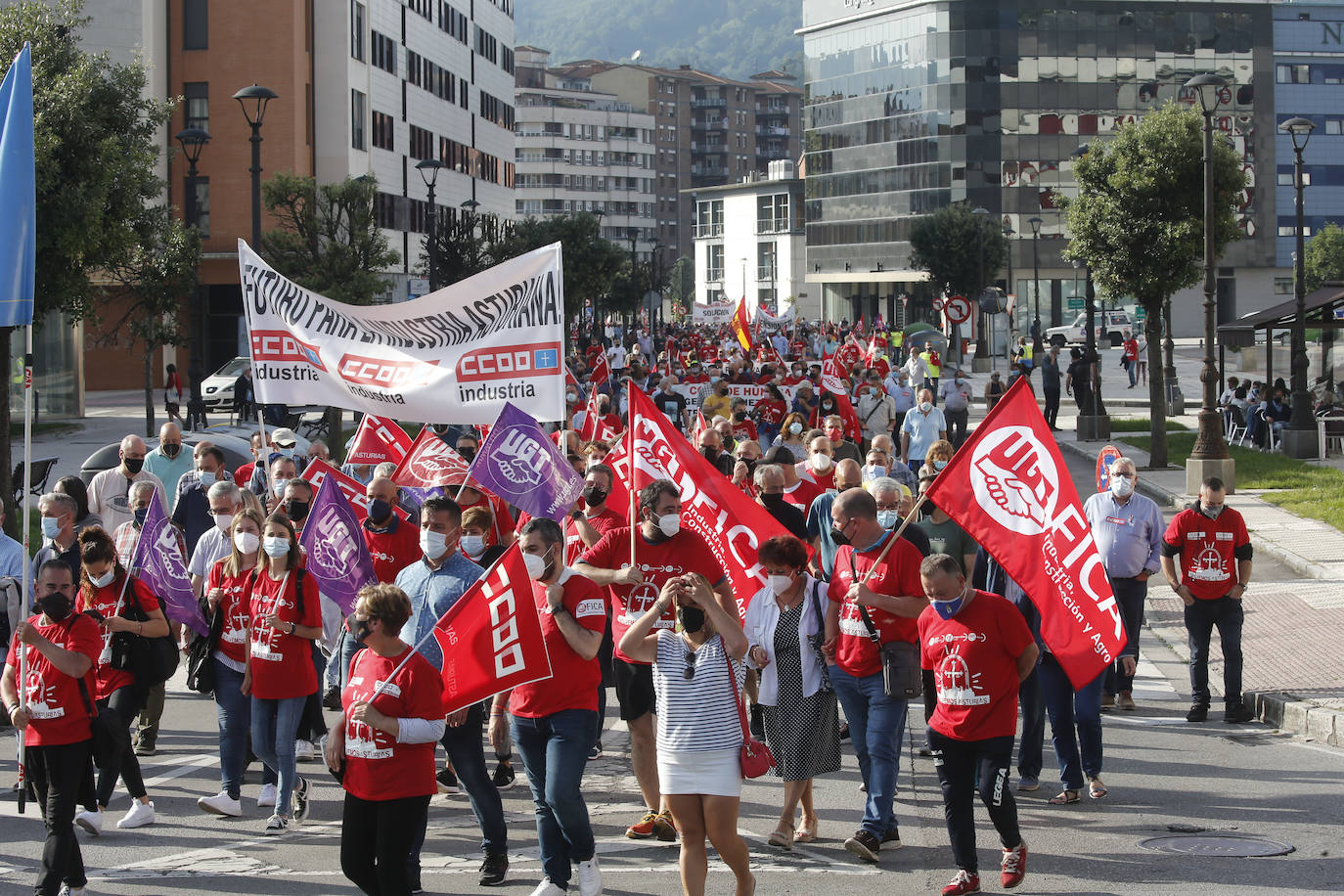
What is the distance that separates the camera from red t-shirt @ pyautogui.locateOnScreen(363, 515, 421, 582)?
1015 cm

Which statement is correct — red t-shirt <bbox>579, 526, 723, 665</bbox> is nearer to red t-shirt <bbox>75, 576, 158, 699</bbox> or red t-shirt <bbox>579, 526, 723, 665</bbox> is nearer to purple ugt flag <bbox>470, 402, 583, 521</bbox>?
purple ugt flag <bbox>470, 402, 583, 521</bbox>

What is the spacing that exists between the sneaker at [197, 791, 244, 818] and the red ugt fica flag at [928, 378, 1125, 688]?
413cm

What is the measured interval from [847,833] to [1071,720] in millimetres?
1512

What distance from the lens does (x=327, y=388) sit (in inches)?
485

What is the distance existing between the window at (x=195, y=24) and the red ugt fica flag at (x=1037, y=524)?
169ft

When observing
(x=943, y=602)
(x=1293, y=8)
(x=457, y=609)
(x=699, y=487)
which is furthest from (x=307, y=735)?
(x=1293, y=8)

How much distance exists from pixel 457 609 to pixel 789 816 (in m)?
2.29

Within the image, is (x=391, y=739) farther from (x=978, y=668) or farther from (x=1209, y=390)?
(x=1209, y=390)

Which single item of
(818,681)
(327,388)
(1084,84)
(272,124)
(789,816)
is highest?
(1084,84)

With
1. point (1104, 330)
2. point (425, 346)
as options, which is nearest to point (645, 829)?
point (425, 346)

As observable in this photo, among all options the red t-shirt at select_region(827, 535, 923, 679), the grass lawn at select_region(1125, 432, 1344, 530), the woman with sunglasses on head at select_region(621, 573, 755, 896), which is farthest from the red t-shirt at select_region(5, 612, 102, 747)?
the grass lawn at select_region(1125, 432, 1344, 530)

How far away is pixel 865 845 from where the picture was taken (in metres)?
7.82

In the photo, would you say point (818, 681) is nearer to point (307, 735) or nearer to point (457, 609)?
point (457, 609)

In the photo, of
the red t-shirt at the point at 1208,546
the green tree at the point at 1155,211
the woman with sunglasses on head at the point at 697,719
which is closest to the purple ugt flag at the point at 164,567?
the woman with sunglasses on head at the point at 697,719
